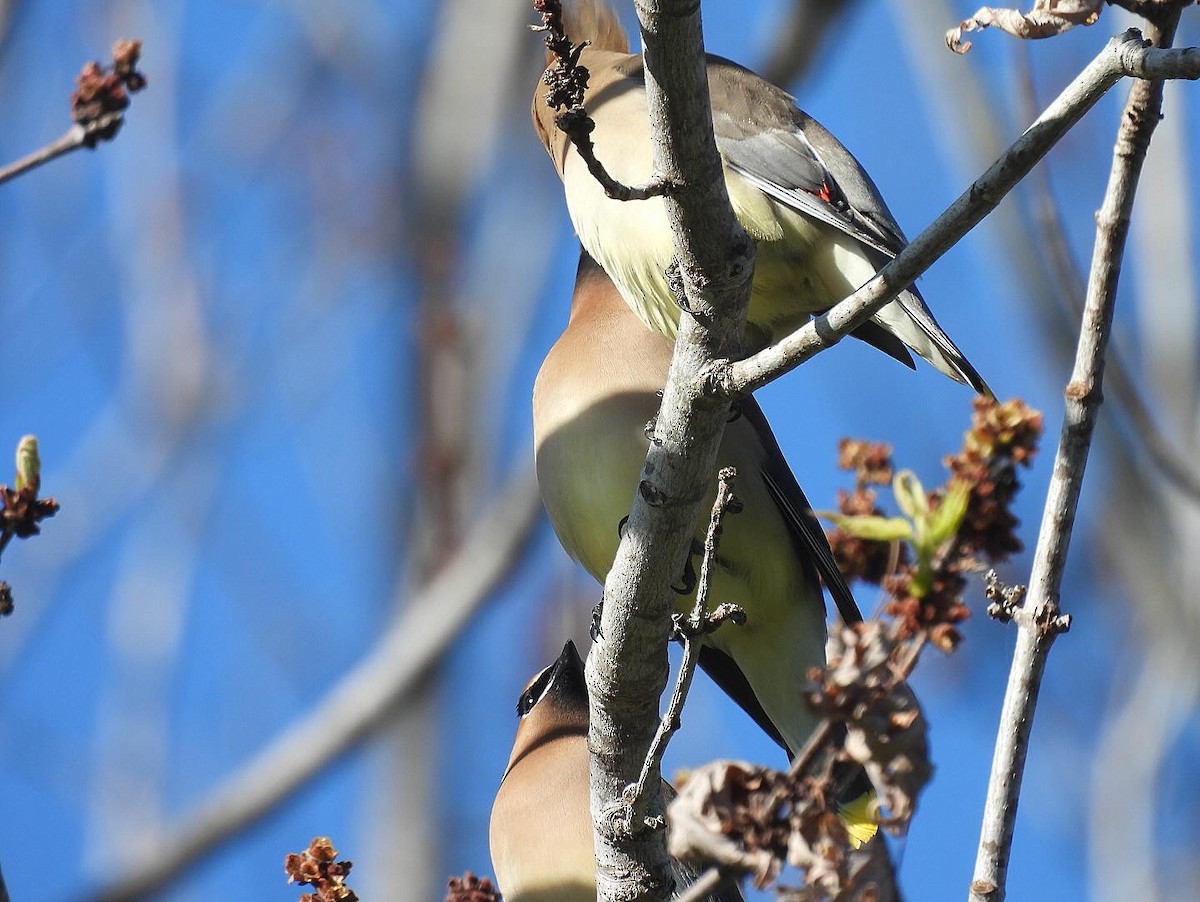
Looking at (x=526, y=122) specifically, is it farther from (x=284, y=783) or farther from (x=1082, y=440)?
(x=1082, y=440)

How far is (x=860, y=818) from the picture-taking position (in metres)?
3.62

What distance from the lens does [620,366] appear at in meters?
4.18

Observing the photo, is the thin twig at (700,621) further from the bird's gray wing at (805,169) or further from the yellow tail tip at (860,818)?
the bird's gray wing at (805,169)

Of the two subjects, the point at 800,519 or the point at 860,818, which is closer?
the point at 860,818

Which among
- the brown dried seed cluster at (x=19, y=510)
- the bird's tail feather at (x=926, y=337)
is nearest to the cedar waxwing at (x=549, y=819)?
the bird's tail feather at (x=926, y=337)

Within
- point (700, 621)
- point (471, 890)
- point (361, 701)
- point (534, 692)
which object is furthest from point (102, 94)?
point (361, 701)

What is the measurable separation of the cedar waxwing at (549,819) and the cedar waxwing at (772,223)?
39.4 inches

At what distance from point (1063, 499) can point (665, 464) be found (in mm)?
694

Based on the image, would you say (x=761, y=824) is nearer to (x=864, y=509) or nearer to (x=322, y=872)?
(x=864, y=509)

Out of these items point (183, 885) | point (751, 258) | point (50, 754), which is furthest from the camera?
point (50, 754)

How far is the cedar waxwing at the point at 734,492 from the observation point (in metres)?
4.03

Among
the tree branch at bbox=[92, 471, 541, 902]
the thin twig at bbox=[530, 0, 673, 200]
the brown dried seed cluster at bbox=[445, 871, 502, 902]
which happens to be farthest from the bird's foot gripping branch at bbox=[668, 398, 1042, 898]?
the tree branch at bbox=[92, 471, 541, 902]

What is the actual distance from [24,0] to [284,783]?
271cm

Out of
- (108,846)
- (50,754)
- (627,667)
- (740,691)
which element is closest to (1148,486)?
(740,691)
